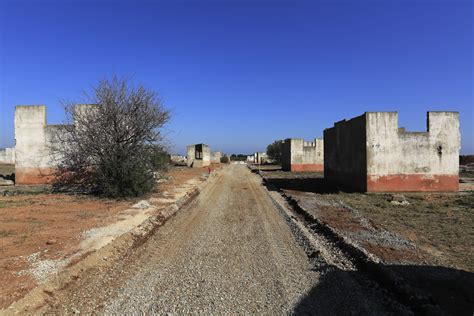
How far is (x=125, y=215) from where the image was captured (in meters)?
12.8

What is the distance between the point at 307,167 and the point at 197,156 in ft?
61.6

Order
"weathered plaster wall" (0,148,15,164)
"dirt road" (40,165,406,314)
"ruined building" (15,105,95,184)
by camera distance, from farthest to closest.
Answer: "weathered plaster wall" (0,148,15,164), "ruined building" (15,105,95,184), "dirt road" (40,165,406,314)

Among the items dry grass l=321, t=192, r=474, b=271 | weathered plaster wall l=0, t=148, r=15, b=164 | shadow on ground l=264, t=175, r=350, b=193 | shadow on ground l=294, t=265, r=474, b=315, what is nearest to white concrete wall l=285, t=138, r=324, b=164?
shadow on ground l=264, t=175, r=350, b=193

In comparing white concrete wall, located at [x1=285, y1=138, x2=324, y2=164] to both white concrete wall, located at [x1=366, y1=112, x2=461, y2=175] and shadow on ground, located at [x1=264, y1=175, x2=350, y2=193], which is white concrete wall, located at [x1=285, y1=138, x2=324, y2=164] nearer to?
shadow on ground, located at [x1=264, y1=175, x2=350, y2=193]

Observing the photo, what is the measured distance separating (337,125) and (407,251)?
19054 millimetres

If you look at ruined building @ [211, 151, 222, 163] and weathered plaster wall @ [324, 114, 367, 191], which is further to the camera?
ruined building @ [211, 151, 222, 163]

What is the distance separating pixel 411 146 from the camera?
1984 centimetres

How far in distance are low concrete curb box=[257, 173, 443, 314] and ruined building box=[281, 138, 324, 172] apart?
35.4 metres

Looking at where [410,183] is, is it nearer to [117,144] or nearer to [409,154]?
[409,154]

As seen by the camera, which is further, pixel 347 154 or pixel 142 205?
pixel 347 154

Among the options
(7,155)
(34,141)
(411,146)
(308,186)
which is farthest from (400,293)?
(7,155)

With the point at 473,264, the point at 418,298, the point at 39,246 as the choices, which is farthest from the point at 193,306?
the point at 473,264

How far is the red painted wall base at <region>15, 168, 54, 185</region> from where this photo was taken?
2341 cm

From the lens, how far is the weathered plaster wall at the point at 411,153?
19.7m
